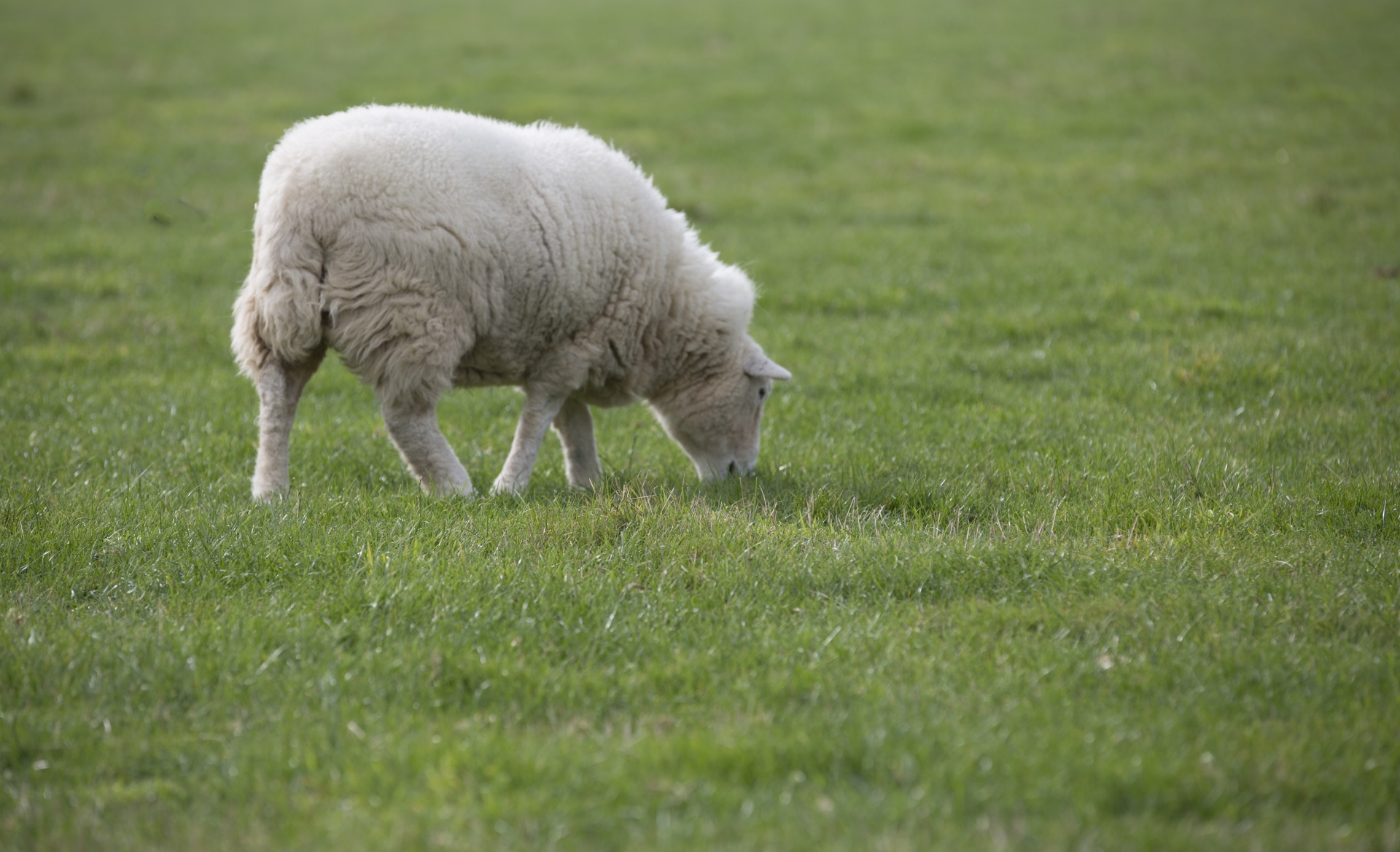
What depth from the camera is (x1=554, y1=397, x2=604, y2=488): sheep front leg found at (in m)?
6.35

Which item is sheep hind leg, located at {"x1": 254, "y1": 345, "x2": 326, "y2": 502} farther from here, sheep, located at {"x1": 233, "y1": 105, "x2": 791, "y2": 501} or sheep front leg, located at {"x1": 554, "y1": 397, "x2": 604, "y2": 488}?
sheep front leg, located at {"x1": 554, "y1": 397, "x2": 604, "y2": 488}

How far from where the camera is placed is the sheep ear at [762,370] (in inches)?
250

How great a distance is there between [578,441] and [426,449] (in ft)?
3.47

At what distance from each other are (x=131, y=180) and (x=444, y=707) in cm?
1195

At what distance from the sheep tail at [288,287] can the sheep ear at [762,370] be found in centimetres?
226

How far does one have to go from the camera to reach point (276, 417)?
5.44 m

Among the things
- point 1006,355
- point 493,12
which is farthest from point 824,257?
point 493,12

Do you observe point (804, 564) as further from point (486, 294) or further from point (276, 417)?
point (276, 417)

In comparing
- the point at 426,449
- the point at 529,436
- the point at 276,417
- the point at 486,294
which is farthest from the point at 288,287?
the point at 529,436

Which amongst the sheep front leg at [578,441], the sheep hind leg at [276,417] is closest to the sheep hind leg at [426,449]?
the sheep hind leg at [276,417]

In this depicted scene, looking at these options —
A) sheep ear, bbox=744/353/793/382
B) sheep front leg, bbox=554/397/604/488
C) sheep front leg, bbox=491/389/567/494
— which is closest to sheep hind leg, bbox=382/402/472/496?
sheep front leg, bbox=491/389/567/494

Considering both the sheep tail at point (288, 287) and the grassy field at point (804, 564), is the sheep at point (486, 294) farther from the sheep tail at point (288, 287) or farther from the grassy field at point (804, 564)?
the grassy field at point (804, 564)

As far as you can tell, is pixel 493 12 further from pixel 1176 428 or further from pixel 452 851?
pixel 452 851

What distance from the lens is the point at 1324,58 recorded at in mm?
18062
